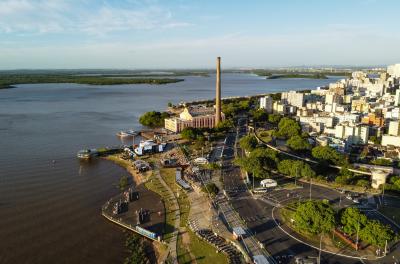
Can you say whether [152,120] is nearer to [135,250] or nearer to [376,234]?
[135,250]

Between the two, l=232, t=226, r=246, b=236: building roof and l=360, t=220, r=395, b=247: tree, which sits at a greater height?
l=360, t=220, r=395, b=247: tree

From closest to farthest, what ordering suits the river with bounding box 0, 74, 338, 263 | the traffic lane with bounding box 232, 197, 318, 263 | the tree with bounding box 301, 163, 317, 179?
the traffic lane with bounding box 232, 197, 318, 263 < the river with bounding box 0, 74, 338, 263 < the tree with bounding box 301, 163, 317, 179

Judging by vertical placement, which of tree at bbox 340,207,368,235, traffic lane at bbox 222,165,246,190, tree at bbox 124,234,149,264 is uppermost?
tree at bbox 340,207,368,235

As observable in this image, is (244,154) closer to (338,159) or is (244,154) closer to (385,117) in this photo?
(338,159)

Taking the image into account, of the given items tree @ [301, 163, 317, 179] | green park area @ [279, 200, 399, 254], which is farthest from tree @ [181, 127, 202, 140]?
green park area @ [279, 200, 399, 254]

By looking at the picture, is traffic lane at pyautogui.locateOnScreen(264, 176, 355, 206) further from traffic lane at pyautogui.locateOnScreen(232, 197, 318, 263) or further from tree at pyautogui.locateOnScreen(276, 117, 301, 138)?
tree at pyautogui.locateOnScreen(276, 117, 301, 138)

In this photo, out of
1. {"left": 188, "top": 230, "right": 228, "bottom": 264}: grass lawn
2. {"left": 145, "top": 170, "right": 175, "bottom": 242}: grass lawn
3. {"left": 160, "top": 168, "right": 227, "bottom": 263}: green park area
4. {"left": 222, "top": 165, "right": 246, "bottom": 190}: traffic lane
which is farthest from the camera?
{"left": 222, "top": 165, "right": 246, "bottom": 190}: traffic lane
